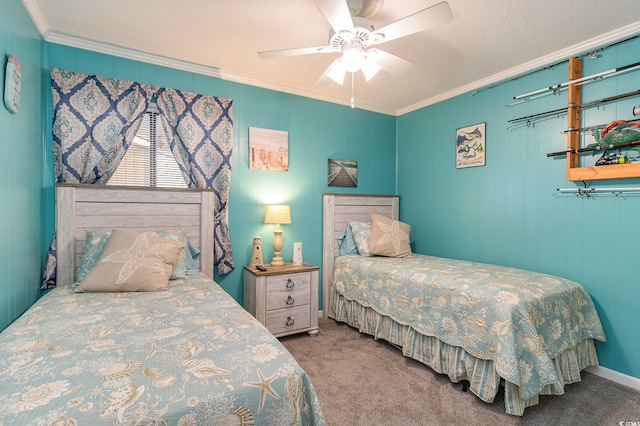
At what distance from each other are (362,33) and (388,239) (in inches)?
80.1

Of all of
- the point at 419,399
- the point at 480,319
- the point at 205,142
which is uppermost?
the point at 205,142

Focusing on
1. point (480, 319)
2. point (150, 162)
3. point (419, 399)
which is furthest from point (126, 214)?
point (480, 319)

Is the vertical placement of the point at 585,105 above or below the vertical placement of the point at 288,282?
above

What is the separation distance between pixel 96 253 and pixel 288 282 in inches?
59.2

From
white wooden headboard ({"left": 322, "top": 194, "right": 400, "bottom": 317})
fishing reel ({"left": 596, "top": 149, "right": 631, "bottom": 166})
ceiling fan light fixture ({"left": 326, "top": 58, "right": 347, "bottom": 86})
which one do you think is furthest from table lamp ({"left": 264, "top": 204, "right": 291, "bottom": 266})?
Result: fishing reel ({"left": 596, "top": 149, "right": 631, "bottom": 166})

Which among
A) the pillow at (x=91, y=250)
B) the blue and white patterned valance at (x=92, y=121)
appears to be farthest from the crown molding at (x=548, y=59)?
the pillow at (x=91, y=250)

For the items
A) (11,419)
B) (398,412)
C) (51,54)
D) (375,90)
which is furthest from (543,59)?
(51,54)

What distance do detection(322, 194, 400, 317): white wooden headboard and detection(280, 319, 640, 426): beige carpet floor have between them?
102 cm

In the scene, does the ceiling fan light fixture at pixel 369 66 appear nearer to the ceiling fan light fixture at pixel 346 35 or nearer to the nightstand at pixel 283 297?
the ceiling fan light fixture at pixel 346 35

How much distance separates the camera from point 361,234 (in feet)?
11.3

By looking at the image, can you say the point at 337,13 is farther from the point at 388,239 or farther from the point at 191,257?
the point at 388,239

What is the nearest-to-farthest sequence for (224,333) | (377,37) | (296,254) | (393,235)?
(224,333) → (377,37) → (296,254) → (393,235)

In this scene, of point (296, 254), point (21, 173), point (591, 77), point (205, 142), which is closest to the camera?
point (21, 173)

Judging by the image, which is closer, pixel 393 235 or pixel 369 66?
pixel 369 66
